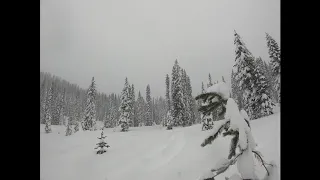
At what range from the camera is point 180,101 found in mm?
39719

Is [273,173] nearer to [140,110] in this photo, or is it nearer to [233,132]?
[233,132]

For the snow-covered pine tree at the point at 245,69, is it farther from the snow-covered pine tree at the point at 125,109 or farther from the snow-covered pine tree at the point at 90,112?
the snow-covered pine tree at the point at 90,112

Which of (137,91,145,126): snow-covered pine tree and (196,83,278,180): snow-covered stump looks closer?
(196,83,278,180): snow-covered stump

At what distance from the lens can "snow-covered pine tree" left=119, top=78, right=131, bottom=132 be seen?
40.2 meters

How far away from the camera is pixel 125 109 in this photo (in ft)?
134

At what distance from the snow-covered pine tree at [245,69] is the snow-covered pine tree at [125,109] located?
22.7m

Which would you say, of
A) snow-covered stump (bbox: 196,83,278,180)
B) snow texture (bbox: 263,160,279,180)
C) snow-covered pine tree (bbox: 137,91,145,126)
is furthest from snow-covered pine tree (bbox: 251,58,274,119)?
snow-covered pine tree (bbox: 137,91,145,126)

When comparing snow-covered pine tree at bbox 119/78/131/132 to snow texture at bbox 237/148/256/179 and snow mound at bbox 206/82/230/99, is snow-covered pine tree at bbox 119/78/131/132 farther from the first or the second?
snow texture at bbox 237/148/256/179

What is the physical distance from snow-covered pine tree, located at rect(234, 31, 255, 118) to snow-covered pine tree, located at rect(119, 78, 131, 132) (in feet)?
74.4

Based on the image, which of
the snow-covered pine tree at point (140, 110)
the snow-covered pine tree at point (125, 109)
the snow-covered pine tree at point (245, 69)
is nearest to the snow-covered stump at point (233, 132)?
the snow-covered pine tree at point (245, 69)

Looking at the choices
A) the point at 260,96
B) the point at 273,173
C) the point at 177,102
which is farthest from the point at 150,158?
the point at 177,102

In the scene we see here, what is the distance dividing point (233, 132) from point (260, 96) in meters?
23.0
